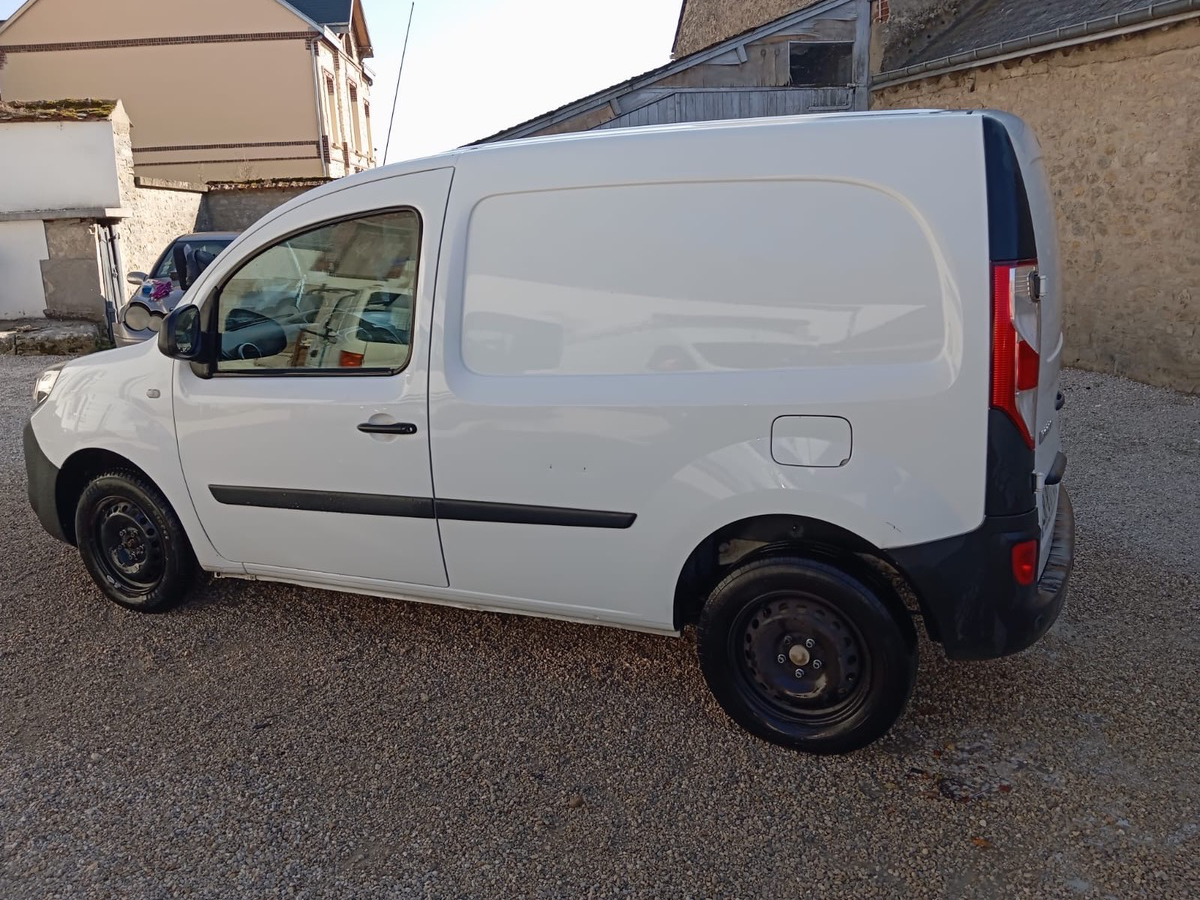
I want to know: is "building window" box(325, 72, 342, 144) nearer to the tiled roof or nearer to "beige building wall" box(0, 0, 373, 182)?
"beige building wall" box(0, 0, 373, 182)

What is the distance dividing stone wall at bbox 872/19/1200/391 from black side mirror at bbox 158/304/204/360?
8.38m

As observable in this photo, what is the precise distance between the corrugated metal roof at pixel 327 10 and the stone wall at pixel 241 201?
1150 cm

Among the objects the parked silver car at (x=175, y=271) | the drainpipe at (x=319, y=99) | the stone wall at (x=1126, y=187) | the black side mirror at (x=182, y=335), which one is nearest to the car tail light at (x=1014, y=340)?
the black side mirror at (x=182, y=335)

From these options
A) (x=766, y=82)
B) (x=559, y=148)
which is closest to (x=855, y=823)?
(x=559, y=148)

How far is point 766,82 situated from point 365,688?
12.1 metres

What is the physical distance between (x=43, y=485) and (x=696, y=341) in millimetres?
3309

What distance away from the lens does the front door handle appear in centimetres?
351

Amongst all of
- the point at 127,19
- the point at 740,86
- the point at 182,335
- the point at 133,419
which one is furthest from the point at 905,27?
the point at 127,19

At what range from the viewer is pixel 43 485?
4.51 metres

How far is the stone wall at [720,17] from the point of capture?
55.7 feet

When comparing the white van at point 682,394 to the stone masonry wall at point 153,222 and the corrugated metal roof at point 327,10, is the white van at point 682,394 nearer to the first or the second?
the stone masonry wall at point 153,222

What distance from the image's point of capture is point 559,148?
3.32 meters

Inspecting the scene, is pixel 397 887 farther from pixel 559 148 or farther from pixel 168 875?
pixel 559 148

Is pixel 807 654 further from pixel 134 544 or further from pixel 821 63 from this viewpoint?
pixel 821 63
